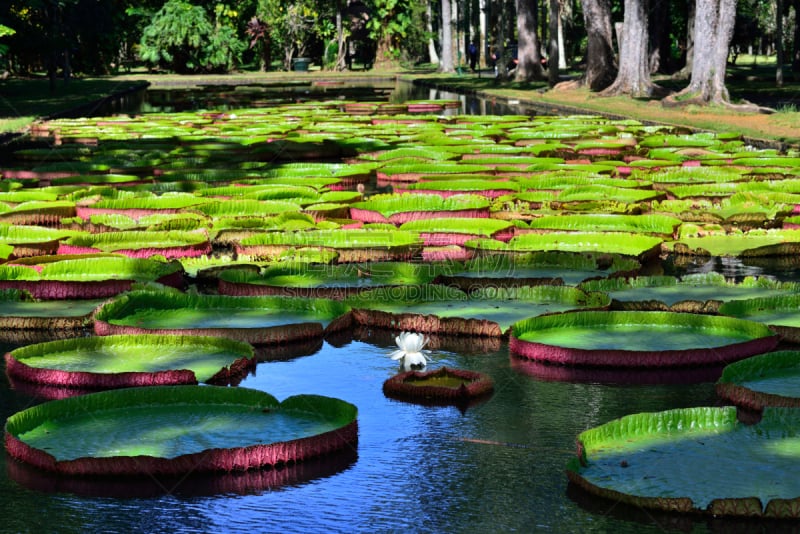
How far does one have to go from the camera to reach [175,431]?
4461 millimetres

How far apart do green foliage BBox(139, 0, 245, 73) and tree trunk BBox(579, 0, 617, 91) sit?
25.0 meters

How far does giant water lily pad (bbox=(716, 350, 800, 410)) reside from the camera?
475 centimetres

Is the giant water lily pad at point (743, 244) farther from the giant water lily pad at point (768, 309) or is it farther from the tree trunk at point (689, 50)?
the tree trunk at point (689, 50)

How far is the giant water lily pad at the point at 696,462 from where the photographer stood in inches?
146

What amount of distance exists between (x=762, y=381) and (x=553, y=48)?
32.8 meters

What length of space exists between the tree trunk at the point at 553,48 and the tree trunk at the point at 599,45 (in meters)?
2.72

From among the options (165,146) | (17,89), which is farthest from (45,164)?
(17,89)

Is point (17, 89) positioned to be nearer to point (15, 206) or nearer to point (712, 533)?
point (15, 206)

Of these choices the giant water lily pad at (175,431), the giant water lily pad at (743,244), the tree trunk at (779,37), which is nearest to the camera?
the giant water lily pad at (175,431)

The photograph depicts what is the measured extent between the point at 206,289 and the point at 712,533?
15.4 feet

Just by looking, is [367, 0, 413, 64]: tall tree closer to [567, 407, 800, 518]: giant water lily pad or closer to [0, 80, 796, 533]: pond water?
[0, 80, 796, 533]: pond water

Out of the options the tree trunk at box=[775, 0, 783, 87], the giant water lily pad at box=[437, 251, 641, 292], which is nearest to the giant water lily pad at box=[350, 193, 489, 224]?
the giant water lily pad at box=[437, 251, 641, 292]

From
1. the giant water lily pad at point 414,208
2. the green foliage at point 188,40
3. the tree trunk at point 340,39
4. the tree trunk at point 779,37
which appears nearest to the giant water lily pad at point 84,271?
the giant water lily pad at point 414,208

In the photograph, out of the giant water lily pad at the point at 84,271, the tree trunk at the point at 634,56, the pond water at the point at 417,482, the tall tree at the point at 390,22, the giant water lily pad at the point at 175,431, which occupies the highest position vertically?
the tall tree at the point at 390,22
